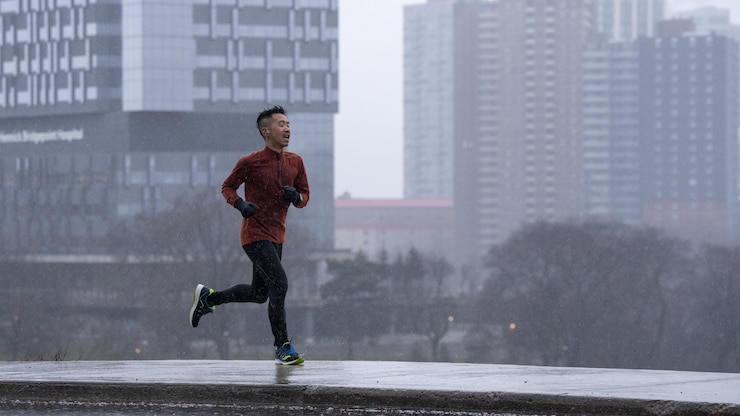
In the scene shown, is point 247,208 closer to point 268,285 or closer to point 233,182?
point 233,182

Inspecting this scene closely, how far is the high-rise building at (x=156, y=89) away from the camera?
422 feet

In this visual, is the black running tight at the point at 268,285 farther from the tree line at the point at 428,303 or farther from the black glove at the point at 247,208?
the tree line at the point at 428,303

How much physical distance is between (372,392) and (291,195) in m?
2.36

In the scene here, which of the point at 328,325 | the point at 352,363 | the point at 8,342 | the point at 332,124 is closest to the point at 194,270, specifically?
the point at 8,342

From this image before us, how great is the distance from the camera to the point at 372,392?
7488mm

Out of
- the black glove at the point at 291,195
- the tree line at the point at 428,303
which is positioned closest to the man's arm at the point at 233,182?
the black glove at the point at 291,195

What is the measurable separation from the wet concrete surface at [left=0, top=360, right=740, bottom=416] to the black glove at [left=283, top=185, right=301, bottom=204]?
4.09 feet

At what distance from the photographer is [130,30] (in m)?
131

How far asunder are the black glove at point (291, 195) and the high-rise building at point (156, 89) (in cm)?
11769

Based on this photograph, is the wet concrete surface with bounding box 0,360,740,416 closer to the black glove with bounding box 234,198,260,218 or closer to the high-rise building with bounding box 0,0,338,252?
the black glove with bounding box 234,198,260,218

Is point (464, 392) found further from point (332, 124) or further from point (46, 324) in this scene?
point (332, 124)

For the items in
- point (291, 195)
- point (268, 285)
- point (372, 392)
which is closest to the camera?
point (372, 392)

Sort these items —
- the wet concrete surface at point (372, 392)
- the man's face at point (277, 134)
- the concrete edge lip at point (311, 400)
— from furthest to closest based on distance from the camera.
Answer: the man's face at point (277, 134) → the wet concrete surface at point (372, 392) → the concrete edge lip at point (311, 400)

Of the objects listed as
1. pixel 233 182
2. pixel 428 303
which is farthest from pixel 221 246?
pixel 233 182
